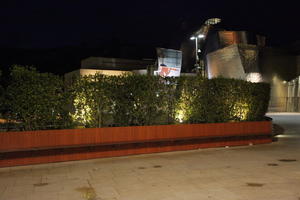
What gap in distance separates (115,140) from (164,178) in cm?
323

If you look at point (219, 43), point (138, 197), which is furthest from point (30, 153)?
point (219, 43)

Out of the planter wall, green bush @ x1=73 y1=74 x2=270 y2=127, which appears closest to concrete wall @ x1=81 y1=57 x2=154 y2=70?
green bush @ x1=73 y1=74 x2=270 y2=127

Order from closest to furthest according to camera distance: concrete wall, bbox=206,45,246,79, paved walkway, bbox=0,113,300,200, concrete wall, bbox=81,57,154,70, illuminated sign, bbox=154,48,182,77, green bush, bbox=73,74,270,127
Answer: paved walkway, bbox=0,113,300,200 → green bush, bbox=73,74,270,127 → illuminated sign, bbox=154,48,182,77 → concrete wall, bbox=81,57,154,70 → concrete wall, bbox=206,45,246,79

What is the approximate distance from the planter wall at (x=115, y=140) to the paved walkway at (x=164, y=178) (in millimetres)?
364

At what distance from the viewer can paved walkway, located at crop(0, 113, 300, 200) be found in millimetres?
6223

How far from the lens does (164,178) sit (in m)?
7.51

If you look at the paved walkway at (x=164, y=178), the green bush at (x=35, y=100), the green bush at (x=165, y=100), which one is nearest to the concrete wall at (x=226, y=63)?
the green bush at (x=165, y=100)

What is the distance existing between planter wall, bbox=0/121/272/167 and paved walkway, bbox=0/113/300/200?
1.19ft

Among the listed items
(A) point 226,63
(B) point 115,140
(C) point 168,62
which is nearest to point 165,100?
(B) point 115,140

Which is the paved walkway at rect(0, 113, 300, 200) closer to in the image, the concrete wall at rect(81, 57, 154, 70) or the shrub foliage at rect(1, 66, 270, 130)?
the shrub foliage at rect(1, 66, 270, 130)

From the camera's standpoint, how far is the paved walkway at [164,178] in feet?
20.4

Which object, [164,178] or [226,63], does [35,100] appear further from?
Answer: [226,63]

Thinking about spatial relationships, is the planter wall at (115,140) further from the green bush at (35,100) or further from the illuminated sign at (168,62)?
the illuminated sign at (168,62)

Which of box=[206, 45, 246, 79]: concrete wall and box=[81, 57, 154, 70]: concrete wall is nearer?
box=[81, 57, 154, 70]: concrete wall
